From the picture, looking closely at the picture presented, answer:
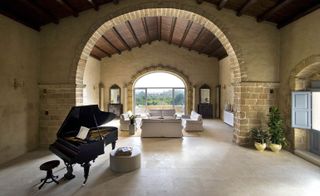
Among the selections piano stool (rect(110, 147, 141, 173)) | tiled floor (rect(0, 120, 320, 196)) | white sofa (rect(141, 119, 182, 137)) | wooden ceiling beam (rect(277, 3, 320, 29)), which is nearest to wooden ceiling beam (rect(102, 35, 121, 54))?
white sofa (rect(141, 119, 182, 137))

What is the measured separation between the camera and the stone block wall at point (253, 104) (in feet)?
18.2

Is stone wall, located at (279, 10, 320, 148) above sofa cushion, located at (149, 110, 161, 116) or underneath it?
above

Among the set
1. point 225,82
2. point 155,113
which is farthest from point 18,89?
point 225,82

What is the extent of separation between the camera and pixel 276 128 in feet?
16.8

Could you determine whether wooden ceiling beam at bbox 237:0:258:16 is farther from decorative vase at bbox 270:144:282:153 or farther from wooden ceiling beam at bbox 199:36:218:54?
decorative vase at bbox 270:144:282:153

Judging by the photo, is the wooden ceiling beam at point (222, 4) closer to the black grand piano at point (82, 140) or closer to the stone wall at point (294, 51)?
the stone wall at point (294, 51)

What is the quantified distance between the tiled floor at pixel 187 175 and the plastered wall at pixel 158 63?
7.37m

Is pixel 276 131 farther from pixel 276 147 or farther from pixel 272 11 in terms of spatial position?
pixel 272 11

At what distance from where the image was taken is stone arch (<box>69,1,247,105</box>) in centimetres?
542

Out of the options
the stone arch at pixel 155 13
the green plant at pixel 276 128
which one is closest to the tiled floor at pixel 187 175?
the green plant at pixel 276 128

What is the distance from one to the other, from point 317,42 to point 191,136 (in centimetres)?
471

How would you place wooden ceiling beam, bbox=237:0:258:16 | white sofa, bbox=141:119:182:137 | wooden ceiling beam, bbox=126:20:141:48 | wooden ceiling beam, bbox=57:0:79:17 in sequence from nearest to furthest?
1. wooden ceiling beam, bbox=57:0:79:17
2. wooden ceiling beam, bbox=237:0:258:16
3. white sofa, bbox=141:119:182:137
4. wooden ceiling beam, bbox=126:20:141:48

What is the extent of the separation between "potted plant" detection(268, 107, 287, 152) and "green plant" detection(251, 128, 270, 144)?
0.13 meters

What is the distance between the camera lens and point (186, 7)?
5.44 metres
